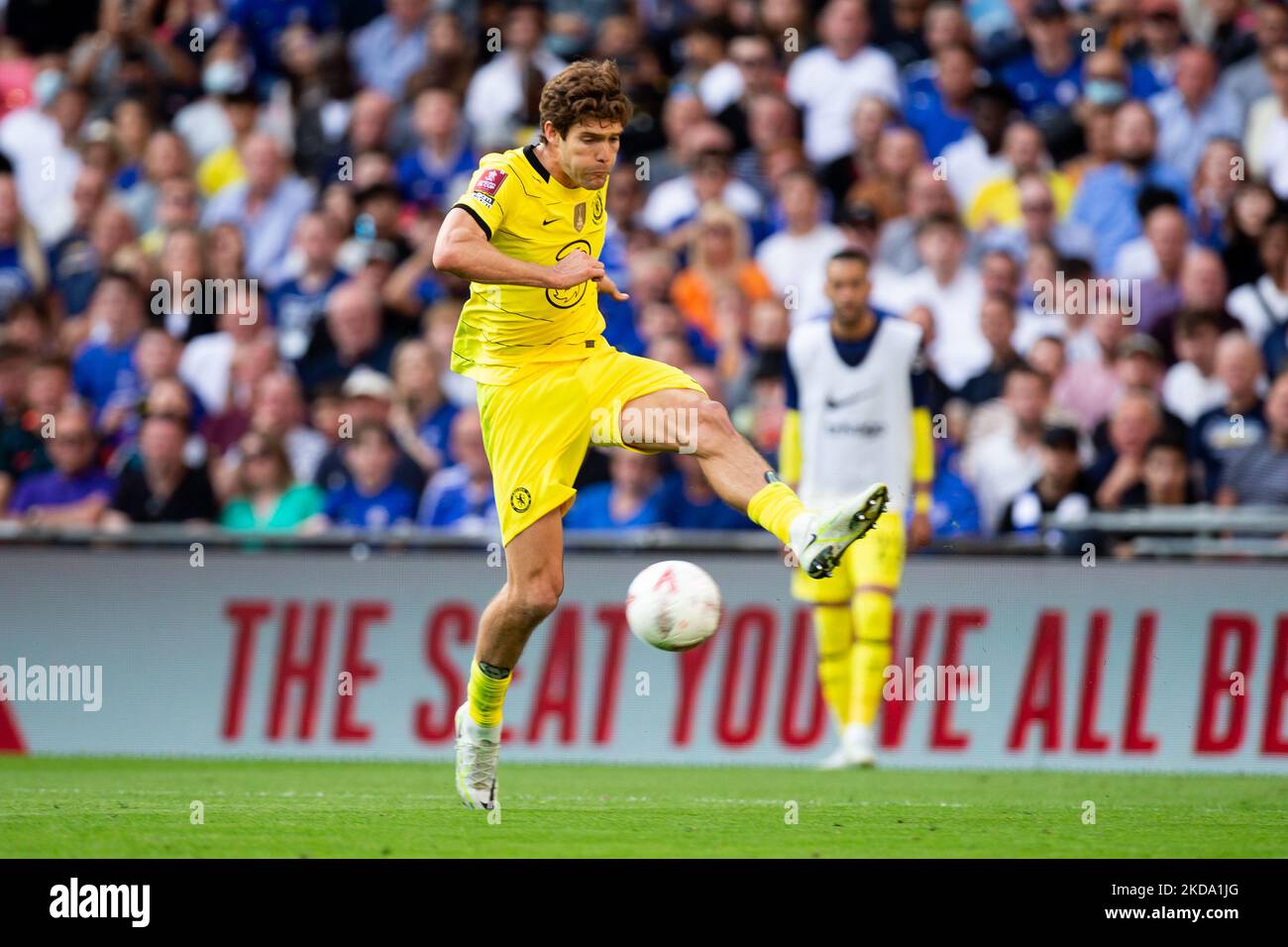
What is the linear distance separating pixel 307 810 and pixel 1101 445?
22.1 feet

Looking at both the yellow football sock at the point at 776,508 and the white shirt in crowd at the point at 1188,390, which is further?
the white shirt in crowd at the point at 1188,390

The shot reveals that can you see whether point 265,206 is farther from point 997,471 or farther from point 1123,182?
point 1123,182

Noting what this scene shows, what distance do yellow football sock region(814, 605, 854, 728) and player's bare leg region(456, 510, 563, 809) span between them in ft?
12.8

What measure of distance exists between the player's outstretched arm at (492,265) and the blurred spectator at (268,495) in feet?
21.1

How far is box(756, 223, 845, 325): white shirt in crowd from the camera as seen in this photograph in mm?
16188

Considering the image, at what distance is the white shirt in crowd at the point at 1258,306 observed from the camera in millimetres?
14961

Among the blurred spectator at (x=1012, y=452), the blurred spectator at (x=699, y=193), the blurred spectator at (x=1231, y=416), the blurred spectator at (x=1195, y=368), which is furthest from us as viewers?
the blurred spectator at (x=699, y=193)

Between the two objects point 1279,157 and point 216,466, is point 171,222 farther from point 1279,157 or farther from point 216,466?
point 1279,157

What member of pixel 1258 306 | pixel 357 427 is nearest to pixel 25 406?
pixel 357 427

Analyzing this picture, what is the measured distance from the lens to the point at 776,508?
8.68 meters

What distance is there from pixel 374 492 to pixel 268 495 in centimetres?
74

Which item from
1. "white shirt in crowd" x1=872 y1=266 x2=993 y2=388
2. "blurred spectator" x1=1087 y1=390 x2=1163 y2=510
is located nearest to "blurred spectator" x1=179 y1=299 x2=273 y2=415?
"white shirt in crowd" x1=872 y1=266 x2=993 y2=388

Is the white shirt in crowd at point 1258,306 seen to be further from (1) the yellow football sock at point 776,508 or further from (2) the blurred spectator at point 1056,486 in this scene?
(1) the yellow football sock at point 776,508

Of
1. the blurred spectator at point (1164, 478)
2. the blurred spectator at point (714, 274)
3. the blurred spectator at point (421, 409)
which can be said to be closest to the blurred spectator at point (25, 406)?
the blurred spectator at point (421, 409)
